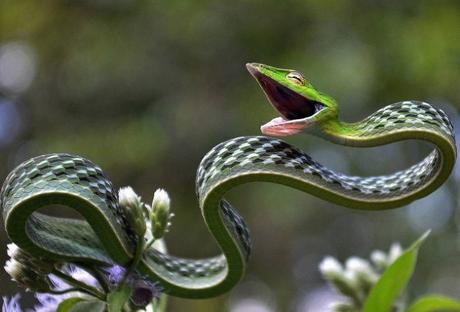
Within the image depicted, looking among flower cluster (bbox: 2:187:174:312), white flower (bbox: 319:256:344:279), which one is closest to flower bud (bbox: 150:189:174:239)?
flower cluster (bbox: 2:187:174:312)

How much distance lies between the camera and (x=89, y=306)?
147 cm

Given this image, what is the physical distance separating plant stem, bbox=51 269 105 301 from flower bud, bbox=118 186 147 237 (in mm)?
116

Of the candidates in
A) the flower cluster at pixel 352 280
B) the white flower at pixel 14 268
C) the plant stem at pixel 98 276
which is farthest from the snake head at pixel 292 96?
the flower cluster at pixel 352 280

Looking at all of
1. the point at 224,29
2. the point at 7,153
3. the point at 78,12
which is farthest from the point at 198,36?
the point at 7,153

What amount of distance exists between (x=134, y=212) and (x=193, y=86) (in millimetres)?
7654

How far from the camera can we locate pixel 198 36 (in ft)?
28.5

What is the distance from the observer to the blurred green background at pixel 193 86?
7871 mm

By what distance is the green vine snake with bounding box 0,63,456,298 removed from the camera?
136 cm

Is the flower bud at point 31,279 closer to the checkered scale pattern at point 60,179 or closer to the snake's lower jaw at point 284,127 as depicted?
the checkered scale pattern at point 60,179

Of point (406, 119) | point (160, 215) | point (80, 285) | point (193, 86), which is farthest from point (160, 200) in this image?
point (193, 86)

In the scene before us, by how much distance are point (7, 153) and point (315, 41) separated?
11.3ft

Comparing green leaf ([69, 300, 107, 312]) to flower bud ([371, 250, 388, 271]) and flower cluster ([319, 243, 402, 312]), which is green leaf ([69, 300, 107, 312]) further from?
flower bud ([371, 250, 388, 271])

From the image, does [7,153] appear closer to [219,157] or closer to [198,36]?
[198,36]

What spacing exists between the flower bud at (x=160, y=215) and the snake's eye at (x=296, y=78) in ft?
1.10
